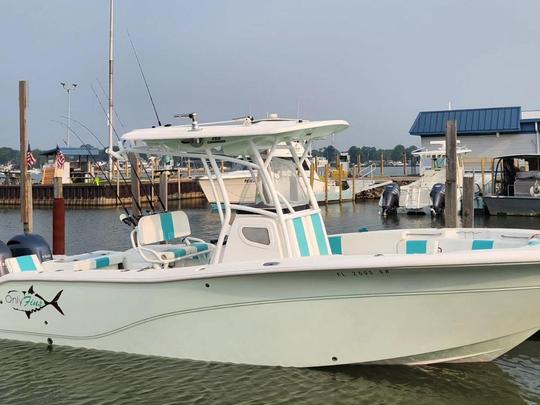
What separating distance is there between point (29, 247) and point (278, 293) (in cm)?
453

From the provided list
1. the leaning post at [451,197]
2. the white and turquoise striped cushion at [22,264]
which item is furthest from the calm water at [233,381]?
the leaning post at [451,197]

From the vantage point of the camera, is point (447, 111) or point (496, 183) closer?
point (496, 183)

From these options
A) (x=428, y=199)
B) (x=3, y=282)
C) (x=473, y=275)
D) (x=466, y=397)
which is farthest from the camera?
(x=428, y=199)

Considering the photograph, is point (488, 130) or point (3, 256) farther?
point (488, 130)

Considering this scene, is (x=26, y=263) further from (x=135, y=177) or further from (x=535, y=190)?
(x=535, y=190)

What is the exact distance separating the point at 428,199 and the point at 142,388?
2355cm

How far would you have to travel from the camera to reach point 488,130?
3475cm

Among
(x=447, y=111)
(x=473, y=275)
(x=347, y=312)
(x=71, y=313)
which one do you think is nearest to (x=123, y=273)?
(x=71, y=313)

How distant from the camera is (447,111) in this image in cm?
3628

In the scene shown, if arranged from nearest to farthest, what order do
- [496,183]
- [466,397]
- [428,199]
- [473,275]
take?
[473,275] → [466,397] → [496,183] → [428,199]

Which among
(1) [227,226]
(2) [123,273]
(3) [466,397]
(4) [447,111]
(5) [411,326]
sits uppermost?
(4) [447,111]

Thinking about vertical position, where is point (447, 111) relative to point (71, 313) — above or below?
above

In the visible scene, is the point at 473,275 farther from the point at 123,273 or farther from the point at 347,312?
the point at 123,273

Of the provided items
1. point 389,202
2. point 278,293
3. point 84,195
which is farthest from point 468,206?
point 84,195
